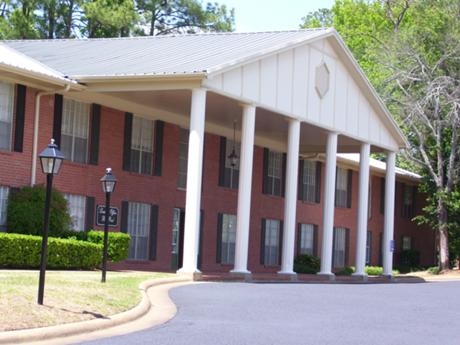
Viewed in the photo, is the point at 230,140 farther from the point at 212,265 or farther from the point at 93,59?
the point at 93,59

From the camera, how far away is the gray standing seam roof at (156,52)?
82.1ft

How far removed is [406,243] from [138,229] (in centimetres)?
2470

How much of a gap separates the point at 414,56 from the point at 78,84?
2312 centimetres

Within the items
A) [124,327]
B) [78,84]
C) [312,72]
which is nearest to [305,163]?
[312,72]

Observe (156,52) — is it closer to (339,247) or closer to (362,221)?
(362,221)

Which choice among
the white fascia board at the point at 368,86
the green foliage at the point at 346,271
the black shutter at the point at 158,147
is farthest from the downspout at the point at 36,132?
the green foliage at the point at 346,271

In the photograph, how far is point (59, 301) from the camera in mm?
13633

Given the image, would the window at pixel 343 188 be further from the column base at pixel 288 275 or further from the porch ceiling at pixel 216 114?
the column base at pixel 288 275

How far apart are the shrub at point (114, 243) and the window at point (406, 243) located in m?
27.5

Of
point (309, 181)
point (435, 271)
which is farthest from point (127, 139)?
point (435, 271)

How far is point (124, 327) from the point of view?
13055 millimetres

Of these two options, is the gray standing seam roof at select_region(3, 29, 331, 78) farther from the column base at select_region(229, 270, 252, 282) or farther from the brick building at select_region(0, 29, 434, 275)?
the column base at select_region(229, 270, 252, 282)

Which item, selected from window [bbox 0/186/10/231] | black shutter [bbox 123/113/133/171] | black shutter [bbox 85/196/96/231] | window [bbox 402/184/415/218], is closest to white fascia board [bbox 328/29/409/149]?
black shutter [bbox 123/113/133/171]

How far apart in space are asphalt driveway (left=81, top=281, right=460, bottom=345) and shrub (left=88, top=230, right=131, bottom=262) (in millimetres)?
4478
